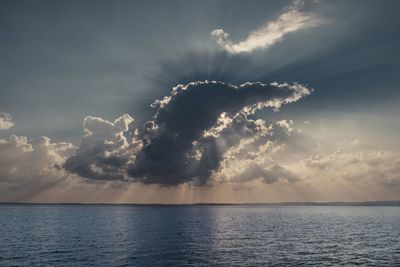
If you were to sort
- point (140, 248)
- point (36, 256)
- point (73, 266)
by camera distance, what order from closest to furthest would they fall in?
point (73, 266)
point (36, 256)
point (140, 248)

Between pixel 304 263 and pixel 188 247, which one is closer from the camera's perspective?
pixel 304 263

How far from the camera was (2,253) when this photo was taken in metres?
85.6

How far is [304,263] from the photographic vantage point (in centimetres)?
7162

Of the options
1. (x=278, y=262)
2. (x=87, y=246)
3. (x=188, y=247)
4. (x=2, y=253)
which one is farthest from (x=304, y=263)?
(x=2, y=253)

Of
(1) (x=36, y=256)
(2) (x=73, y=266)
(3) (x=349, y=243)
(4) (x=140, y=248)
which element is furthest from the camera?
(3) (x=349, y=243)

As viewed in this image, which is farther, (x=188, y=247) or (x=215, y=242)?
(x=215, y=242)

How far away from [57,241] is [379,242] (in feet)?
325

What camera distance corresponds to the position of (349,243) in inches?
4131

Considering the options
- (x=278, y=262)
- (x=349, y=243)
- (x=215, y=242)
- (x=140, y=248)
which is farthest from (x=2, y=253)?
(x=349, y=243)

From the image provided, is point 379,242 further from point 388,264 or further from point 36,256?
point 36,256

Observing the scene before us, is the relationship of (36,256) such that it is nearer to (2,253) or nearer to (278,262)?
(2,253)

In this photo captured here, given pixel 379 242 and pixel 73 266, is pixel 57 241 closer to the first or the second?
pixel 73 266

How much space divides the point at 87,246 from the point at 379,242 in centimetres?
8677

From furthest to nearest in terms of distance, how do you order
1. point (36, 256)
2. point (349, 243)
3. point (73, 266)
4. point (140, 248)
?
point (349, 243) < point (140, 248) < point (36, 256) < point (73, 266)
